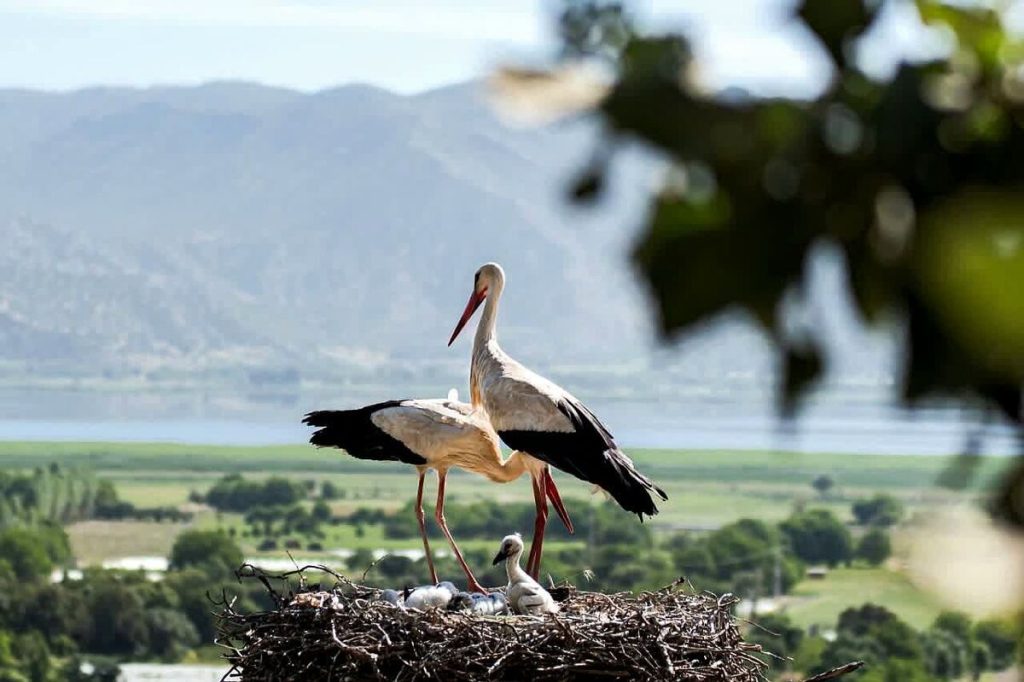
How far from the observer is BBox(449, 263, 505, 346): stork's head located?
208 inches

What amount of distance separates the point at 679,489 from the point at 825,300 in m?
66.4

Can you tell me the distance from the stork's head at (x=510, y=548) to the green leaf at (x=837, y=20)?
4406 millimetres

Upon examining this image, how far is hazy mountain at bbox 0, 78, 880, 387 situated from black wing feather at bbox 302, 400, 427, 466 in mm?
90805

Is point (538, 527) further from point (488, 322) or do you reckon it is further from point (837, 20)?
point (837, 20)

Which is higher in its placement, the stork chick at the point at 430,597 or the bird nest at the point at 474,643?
the stork chick at the point at 430,597

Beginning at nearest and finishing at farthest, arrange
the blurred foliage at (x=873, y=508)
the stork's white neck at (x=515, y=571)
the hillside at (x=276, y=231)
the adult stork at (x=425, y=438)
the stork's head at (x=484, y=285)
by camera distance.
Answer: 1. the stork's white neck at (x=515, y=571)
2. the adult stork at (x=425, y=438)
3. the stork's head at (x=484, y=285)
4. the blurred foliage at (x=873, y=508)
5. the hillside at (x=276, y=231)

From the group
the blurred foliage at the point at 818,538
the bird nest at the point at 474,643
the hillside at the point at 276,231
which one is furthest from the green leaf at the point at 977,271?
the hillside at the point at 276,231

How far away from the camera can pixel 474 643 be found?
13.0 feet

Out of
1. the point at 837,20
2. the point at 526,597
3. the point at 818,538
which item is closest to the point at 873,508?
→ the point at 818,538

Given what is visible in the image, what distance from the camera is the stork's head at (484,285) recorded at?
528cm

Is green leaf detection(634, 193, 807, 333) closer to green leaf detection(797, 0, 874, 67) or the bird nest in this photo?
green leaf detection(797, 0, 874, 67)

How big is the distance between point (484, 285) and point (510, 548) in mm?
842

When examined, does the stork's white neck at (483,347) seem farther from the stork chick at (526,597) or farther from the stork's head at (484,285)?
the stork chick at (526,597)

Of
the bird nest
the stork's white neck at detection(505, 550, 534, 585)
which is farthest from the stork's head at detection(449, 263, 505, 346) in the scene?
the bird nest
